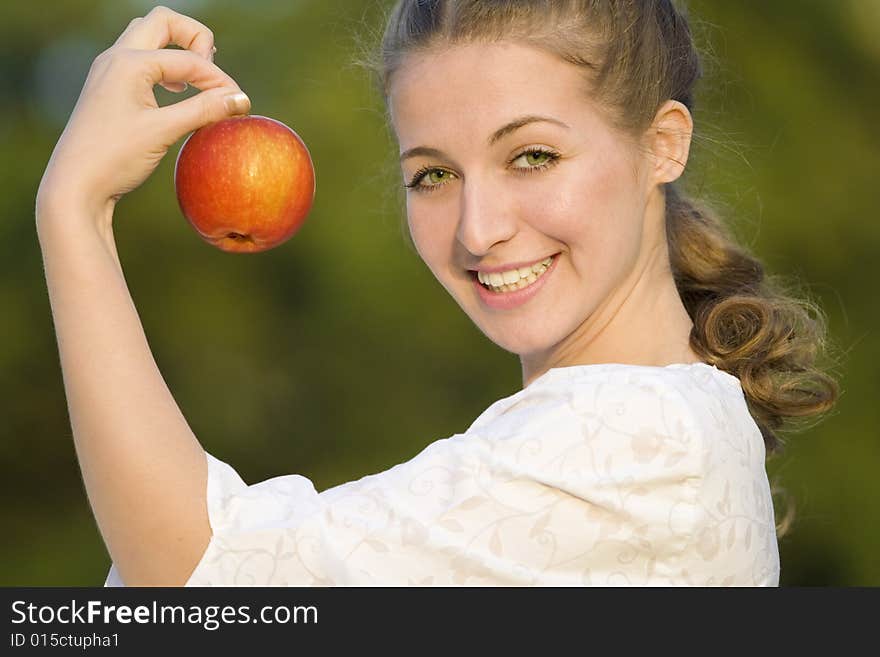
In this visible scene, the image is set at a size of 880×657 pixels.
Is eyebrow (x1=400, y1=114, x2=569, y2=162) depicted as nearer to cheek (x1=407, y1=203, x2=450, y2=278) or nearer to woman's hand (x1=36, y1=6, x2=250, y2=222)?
cheek (x1=407, y1=203, x2=450, y2=278)

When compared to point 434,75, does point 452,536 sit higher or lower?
lower

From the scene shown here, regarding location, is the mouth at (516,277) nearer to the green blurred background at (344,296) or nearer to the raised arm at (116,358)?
the raised arm at (116,358)

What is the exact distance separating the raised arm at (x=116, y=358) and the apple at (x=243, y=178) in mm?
237

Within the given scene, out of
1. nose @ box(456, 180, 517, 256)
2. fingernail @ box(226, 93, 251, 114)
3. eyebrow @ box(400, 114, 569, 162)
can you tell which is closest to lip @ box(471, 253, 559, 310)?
nose @ box(456, 180, 517, 256)

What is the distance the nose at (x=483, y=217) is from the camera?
217 cm

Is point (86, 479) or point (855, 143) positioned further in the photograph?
point (855, 143)

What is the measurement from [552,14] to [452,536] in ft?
2.99

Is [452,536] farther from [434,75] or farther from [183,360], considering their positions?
[183,360]

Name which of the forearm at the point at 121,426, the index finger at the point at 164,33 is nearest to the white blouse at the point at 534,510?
the forearm at the point at 121,426

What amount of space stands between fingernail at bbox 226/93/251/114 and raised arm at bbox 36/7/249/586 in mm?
112

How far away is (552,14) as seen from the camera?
2.24 meters

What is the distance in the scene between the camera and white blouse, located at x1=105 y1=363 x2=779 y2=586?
Result: 190cm

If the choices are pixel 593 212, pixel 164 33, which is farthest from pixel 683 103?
pixel 164 33
